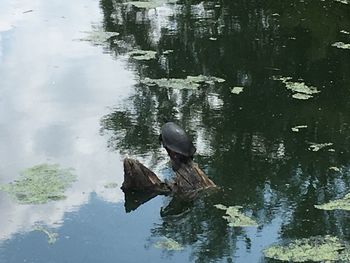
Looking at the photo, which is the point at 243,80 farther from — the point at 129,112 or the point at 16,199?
the point at 16,199

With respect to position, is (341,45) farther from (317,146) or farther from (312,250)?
(312,250)

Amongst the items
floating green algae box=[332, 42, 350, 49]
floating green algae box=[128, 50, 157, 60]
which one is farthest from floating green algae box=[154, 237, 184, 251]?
floating green algae box=[332, 42, 350, 49]

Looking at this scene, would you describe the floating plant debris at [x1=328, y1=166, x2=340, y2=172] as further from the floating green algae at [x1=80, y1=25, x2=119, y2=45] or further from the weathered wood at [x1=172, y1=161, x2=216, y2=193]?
the floating green algae at [x1=80, y1=25, x2=119, y2=45]

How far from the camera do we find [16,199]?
16.7 ft

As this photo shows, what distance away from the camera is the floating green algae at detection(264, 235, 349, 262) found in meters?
4.51

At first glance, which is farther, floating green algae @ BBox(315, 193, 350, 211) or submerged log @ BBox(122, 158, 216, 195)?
submerged log @ BBox(122, 158, 216, 195)

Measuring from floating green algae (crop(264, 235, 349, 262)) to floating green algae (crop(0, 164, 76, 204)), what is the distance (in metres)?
1.61

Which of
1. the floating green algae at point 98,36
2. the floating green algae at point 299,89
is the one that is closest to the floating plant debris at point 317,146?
the floating green algae at point 299,89

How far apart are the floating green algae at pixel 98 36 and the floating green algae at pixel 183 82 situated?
152 centimetres

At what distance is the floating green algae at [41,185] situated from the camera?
5.13m

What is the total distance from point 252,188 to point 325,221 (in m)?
0.68

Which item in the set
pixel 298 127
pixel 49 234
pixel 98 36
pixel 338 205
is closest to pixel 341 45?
pixel 298 127

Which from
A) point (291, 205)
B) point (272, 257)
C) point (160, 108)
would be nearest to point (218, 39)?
point (160, 108)

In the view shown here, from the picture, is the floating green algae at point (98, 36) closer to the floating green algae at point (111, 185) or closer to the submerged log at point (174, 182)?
the floating green algae at point (111, 185)
